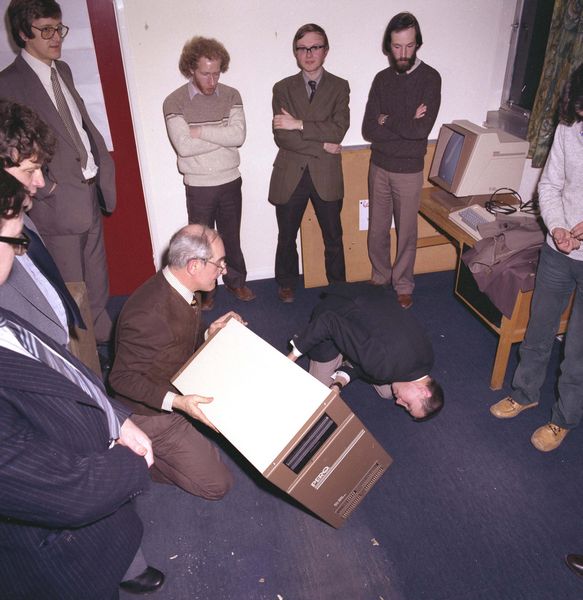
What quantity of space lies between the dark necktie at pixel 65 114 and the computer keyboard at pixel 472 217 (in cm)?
225

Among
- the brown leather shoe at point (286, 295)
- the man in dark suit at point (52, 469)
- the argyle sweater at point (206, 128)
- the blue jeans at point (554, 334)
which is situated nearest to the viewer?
the man in dark suit at point (52, 469)

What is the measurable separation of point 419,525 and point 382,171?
7.27ft

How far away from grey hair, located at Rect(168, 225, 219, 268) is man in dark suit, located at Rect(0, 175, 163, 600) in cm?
64

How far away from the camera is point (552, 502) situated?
2.26 m

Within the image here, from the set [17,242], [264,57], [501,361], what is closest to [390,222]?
[501,361]

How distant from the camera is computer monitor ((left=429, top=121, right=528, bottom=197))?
3213mm

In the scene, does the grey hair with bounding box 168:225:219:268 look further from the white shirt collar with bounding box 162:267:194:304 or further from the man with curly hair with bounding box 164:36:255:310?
the man with curly hair with bounding box 164:36:255:310

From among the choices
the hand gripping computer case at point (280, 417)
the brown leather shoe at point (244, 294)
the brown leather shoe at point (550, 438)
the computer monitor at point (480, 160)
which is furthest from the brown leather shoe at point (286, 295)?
the brown leather shoe at point (550, 438)

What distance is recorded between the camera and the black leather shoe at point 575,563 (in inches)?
77.2

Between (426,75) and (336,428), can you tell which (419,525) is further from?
(426,75)

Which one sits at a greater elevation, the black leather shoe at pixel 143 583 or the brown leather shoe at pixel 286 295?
the brown leather shoe at pixel 286 295

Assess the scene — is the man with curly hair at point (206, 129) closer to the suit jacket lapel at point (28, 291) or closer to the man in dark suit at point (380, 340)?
the man in dark suit at point (380, 340)

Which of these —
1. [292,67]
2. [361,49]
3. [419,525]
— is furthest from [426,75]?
[419,525]

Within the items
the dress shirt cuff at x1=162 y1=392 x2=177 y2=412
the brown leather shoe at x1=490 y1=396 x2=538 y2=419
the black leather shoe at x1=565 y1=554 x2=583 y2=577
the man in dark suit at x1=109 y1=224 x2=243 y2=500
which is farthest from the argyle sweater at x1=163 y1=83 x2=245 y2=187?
the black leather shoe at x1=565 y1=554 x2=583 y2=577
